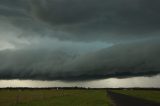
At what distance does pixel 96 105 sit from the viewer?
52.4m
